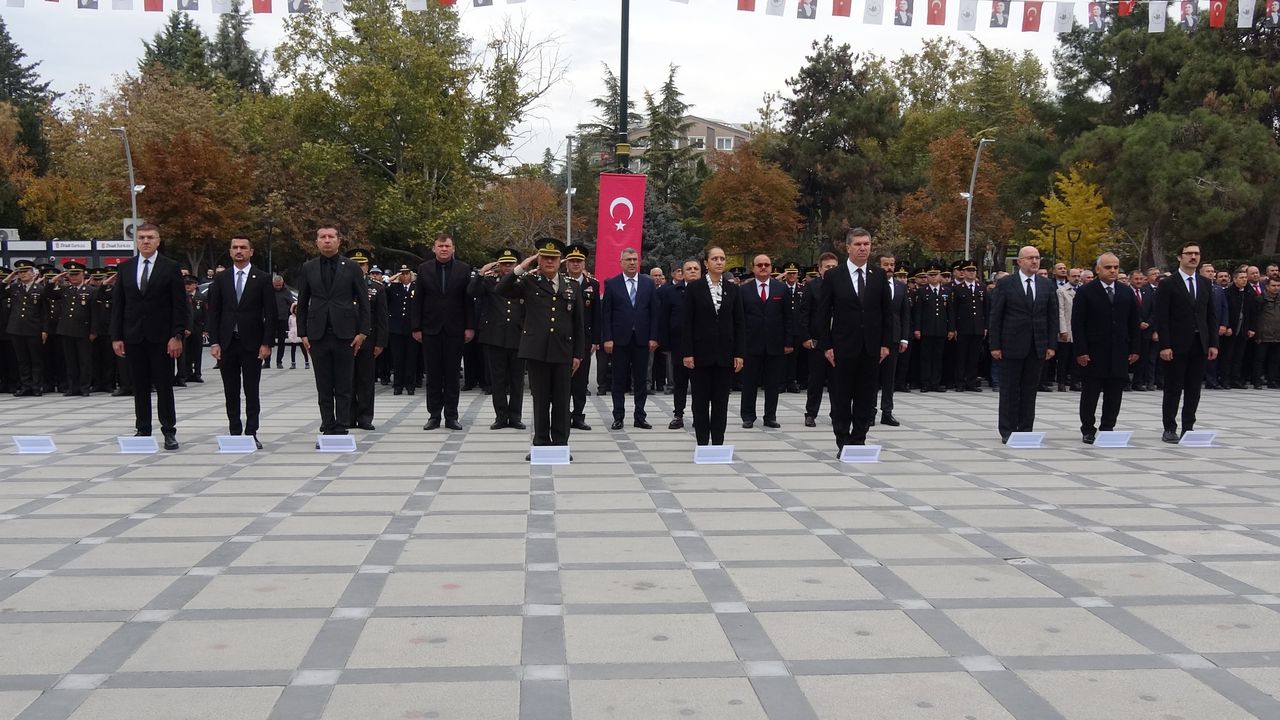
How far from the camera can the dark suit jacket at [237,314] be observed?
1088 centimetres

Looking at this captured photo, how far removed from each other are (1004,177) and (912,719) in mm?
52907

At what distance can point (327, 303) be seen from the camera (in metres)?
11.0

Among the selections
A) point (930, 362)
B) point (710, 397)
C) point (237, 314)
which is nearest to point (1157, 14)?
point (930, 362)

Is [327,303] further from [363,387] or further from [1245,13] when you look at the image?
[1245,13]

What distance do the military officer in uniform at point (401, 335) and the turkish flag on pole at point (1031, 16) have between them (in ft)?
33.1

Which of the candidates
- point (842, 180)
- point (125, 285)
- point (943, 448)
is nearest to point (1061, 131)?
point (842, 180)

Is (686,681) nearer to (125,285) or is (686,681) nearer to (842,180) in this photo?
(125,285)

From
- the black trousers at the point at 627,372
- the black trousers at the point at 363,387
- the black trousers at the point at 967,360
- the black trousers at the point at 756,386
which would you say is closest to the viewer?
the black trousers at the point at 363,387

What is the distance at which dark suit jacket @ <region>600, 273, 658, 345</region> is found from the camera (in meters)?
13.2

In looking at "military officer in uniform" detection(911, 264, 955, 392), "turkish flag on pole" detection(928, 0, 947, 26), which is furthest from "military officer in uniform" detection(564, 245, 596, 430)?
"turkish flag on pole" detection(928, 0, 947, 26)

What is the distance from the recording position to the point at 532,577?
5.85 m

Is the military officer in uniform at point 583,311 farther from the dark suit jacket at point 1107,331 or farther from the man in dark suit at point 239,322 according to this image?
the dark suit jacket at point 1107,331

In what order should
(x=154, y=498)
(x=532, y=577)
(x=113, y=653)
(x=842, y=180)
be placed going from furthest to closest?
1. (x=842, y=180)
2. (x=154, y=498)
3. (x=532, y=577)
4. (x=113, y=653)

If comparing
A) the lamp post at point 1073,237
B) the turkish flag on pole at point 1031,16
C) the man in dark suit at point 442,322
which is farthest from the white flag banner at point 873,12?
the lamp post at point 1073,237
